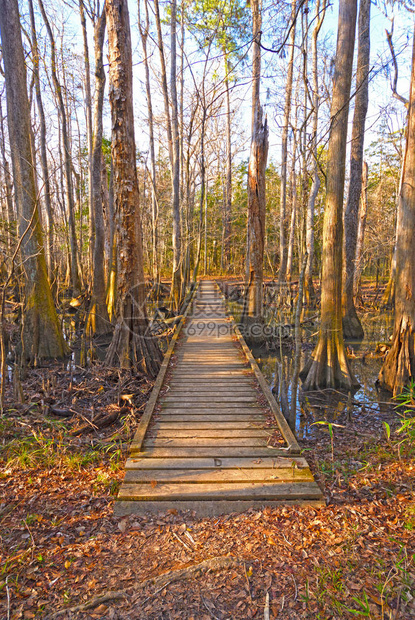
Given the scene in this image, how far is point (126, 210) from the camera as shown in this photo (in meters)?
5.46

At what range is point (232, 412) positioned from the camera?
14.2 ft

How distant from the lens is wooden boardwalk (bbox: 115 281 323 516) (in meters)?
2.86

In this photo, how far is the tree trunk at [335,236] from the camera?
19.2ft

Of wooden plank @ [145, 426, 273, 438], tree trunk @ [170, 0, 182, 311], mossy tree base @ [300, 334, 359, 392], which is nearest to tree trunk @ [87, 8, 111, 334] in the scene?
tree trunk @ [170, 0, 182, 311]

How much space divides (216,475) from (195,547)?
0.68 m

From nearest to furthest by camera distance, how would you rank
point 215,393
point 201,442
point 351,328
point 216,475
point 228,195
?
point 216,475 < point 201,442 < point 215,393 < point 351,328 < point 228,195

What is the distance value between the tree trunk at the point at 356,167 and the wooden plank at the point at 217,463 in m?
7.44

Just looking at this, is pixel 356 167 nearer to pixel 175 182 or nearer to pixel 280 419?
pixel 175 182

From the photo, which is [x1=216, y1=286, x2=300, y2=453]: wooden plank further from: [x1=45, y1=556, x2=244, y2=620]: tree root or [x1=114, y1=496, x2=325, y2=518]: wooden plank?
[x1=45, y1=556, x2=244, y2=620]: tree root

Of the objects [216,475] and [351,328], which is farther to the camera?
[351,328]

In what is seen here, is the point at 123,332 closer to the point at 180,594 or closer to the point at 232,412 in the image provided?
the point at 232,412

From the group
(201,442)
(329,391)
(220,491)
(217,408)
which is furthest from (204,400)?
(329,391)

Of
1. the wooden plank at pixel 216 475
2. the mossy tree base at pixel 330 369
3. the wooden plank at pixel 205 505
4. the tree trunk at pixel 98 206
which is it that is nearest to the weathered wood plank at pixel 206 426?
the wooden plank at pixel 216 475

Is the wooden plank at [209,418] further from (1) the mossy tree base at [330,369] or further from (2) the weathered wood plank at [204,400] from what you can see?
(1) the mossy tree base at [330,369]
